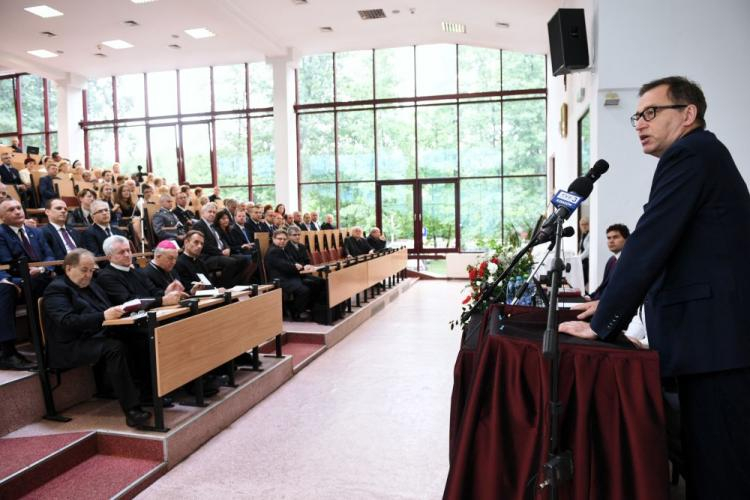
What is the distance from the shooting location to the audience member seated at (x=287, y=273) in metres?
6.26

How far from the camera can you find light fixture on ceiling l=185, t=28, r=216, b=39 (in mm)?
10798

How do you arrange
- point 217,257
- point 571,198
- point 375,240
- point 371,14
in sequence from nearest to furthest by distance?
point 571,198 < point 217,257 < point 371,14 < point 375,240

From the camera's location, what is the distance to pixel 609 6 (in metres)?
4.89

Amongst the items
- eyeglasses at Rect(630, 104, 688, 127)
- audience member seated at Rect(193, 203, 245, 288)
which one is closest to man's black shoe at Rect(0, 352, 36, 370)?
audience member seated at Rect(193, 203, 245, 288)

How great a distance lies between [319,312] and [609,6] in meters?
4.35

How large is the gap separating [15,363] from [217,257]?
10.3ft

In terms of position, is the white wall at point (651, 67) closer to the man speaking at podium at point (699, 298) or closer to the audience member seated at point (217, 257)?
the man speaking at podium at point (699, 298)

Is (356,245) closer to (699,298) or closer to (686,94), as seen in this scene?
(686,94)

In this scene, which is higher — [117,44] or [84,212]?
[117,44]

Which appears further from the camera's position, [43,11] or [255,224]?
[43,11]

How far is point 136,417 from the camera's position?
3.04m

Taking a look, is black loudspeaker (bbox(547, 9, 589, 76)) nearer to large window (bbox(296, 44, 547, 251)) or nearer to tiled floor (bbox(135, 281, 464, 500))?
tiled floor (bbox(135, 281, 464, 500))

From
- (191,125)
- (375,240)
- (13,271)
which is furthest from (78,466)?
(191,125)

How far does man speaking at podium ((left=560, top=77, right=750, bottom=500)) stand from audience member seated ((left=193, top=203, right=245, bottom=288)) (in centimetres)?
566
